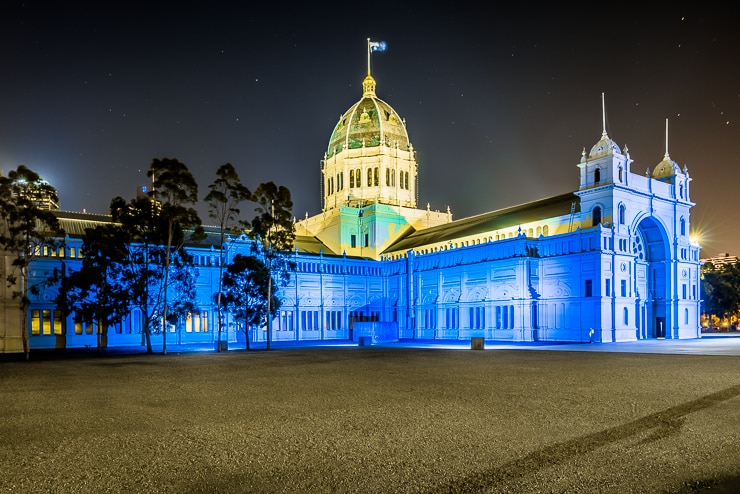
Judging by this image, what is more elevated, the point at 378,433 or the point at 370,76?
the point at 370,76

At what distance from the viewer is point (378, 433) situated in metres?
13.2

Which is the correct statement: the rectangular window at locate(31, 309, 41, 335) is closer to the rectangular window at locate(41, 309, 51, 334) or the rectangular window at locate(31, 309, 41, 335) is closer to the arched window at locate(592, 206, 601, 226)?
the rectangular window at locate(41, 309, 51, 334)

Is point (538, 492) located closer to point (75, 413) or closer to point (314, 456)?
point (314, 456)

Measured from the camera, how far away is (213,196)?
49625 mm

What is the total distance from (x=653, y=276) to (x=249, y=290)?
48.4 m

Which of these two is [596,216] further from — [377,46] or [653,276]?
[377,46]

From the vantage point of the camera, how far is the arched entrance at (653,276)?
69250 mm

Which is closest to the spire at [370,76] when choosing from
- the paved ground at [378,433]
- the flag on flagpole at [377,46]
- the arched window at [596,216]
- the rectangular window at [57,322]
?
the flag on flagpole at [377,46]

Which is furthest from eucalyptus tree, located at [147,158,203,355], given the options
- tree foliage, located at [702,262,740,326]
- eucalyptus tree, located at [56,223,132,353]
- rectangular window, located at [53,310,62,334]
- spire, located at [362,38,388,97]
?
tree foliage, located at [702,262,740,326]

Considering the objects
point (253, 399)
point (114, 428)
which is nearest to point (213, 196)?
point (253, 399)

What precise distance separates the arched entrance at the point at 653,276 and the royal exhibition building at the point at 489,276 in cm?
14

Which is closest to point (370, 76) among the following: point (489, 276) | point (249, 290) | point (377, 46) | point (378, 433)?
point (377, 46)

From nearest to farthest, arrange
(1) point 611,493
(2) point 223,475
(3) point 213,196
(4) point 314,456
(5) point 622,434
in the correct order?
(1) point 611,493, (2) point 223,475, (4) point 314,456, (5) point 622,434, (3) point 213,196

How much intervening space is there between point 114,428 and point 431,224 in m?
86.0
